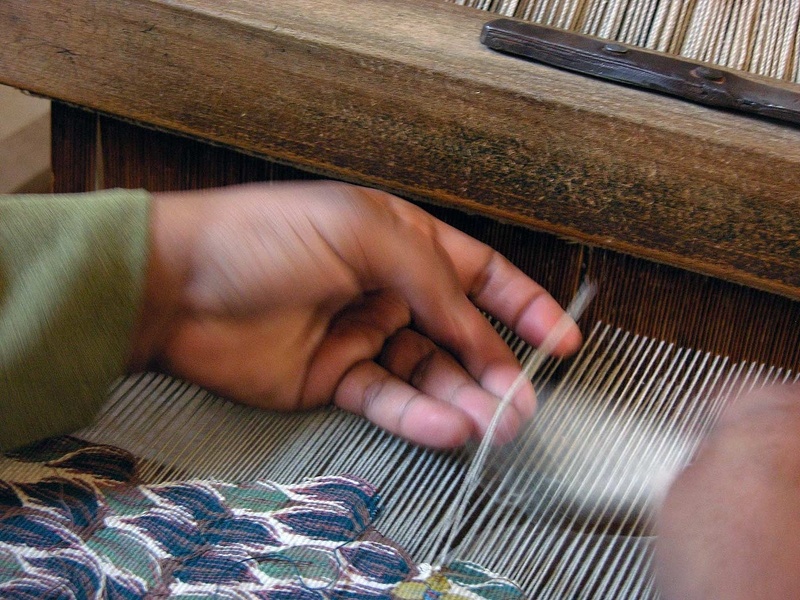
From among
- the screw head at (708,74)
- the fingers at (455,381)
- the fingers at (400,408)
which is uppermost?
the screw head at (708,74)

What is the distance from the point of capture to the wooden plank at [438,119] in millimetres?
724

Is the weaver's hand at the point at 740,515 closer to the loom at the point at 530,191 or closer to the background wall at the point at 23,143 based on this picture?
the loom at the point at 530,191

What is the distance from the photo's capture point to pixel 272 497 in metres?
0.67

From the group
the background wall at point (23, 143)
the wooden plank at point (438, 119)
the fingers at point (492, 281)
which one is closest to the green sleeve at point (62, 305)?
the wooden plank at point (438, 119)

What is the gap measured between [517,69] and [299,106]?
21 cm

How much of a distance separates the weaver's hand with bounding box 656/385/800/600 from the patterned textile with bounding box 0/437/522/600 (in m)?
0.14

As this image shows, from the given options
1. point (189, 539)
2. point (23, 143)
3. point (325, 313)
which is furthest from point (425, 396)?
point (23, 143)

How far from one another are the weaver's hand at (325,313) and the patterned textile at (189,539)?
0.12 metres

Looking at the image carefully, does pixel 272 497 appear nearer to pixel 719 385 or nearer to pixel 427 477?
pixel 427 477

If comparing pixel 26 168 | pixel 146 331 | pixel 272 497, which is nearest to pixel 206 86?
pixel 146 331

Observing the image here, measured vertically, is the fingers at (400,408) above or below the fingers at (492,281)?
below

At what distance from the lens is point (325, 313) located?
82cm

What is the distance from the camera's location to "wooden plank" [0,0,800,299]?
2.38ft

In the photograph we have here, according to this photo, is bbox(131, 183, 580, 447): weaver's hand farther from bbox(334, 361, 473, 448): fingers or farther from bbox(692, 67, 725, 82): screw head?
bbox(692, 67, 725, 82): screw head
